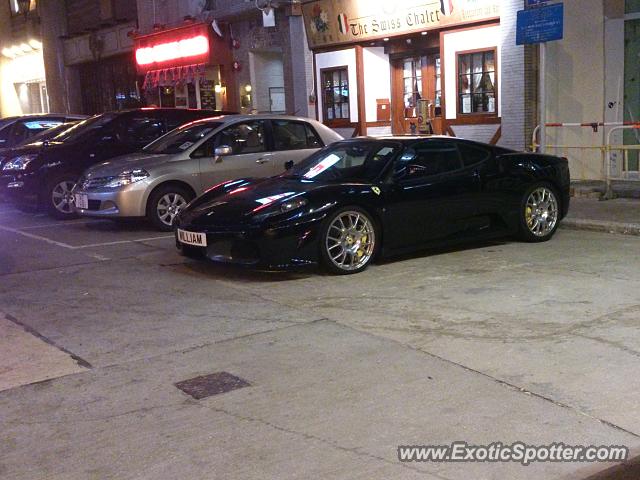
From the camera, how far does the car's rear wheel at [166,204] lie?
1044cm

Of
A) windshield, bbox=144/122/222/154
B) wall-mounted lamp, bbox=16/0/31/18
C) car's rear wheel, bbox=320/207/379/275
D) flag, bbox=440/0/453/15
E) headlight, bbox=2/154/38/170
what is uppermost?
wall-mounted lamp, bbox=16/0/31/18

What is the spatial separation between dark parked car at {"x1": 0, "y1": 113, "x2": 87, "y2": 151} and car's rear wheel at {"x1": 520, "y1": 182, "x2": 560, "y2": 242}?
9.78m

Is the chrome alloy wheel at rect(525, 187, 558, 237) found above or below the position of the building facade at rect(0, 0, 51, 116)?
below

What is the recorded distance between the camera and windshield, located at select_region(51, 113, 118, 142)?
12.4m

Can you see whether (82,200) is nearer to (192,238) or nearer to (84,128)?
(84,128)

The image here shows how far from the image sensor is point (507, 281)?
22.8ft

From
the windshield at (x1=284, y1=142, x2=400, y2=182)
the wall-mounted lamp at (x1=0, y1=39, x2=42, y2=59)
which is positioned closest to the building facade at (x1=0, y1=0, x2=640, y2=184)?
the wall-mounted lamp at (x1=0, y1=39, x2=42, y2=59)

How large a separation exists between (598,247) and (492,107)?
6.01 metres

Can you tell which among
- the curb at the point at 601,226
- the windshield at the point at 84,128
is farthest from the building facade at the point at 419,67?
the windshield at the point at 84,128

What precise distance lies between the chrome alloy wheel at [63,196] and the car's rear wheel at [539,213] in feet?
24.3

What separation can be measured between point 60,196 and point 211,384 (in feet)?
28.1

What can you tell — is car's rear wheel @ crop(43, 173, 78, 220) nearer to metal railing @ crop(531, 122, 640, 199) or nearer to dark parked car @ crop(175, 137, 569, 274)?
dark parked car @ crop(175, 137, 569, 274)

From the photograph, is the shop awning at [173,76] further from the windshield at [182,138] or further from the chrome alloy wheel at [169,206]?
the chrome alloy wheel at [169,206]

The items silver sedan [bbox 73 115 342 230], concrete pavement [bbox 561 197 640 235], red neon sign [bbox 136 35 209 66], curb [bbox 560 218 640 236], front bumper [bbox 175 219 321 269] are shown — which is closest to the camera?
front bumper [bbox 175 219 321 269]
